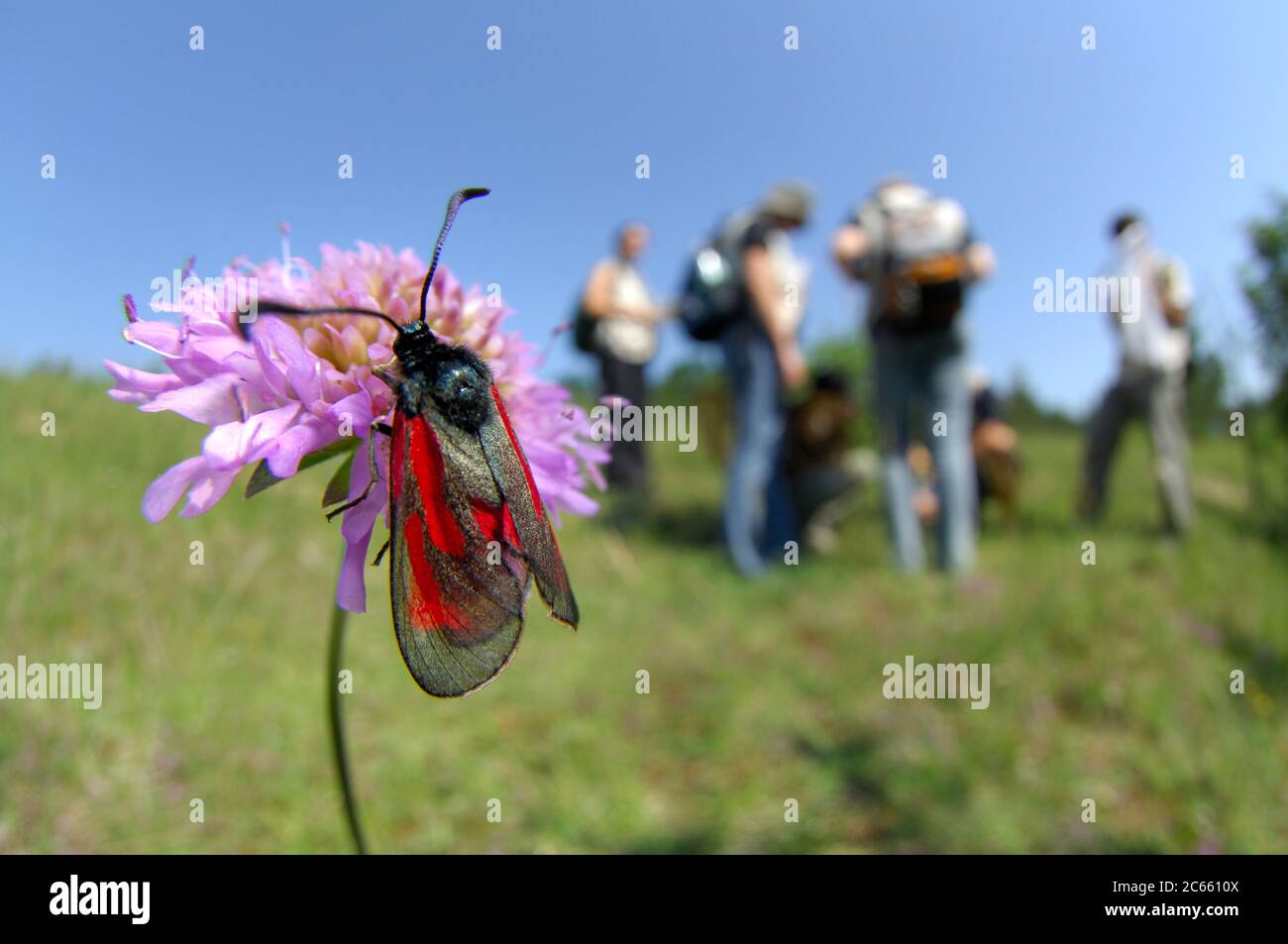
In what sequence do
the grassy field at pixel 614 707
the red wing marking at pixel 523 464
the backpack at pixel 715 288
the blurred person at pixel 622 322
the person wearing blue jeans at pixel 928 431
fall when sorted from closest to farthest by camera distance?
1. the red wing marking at pixel 523 464
2. the grassy field at pixel 614 707
3. the person wearing blue jeans at pixel 928 431
4. the backpack at pixel 715 288
5. the blurred person at pixel 622 322

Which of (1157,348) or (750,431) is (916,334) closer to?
(750,431)

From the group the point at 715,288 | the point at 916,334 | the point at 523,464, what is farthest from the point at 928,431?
the point at 523,464

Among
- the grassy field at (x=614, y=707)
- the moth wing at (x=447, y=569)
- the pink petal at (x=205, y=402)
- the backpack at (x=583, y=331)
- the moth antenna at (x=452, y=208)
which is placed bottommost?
the grassy field at (x=614, y=707)

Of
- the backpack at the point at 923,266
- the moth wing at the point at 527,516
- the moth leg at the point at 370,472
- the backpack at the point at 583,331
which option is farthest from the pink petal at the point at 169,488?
the backpack at the point at 583,331

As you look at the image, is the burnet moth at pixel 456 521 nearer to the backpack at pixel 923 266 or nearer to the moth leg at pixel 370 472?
the moth leg at pixel 370 472

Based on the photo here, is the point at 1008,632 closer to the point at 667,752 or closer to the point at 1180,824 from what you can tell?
the point at 1180,824

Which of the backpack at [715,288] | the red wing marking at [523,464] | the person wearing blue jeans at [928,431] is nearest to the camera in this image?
the red wing marking at [523,464]

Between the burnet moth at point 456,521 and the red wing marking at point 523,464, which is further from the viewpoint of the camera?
the red wing marking at point 523,464
